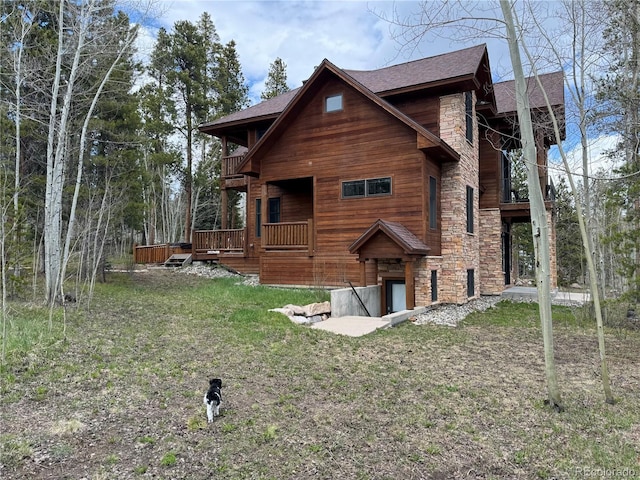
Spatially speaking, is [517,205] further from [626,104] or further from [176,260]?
[176,260]

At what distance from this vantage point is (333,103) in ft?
42.8

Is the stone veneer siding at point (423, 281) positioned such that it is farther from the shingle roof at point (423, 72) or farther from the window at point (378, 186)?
the shingle roof at point (423, 72)

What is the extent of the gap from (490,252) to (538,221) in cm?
1175

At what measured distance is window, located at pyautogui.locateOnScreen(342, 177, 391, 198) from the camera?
12.0 meters

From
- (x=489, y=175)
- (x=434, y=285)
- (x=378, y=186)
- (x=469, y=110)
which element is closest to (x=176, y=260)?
(x=378, y=186)

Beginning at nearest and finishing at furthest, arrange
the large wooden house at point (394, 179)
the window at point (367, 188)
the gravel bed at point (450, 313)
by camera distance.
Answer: the gravel bed at point (450, 313), the large wooden house at point (394, 179), the window at point (367, 188)

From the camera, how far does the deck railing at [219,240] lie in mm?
17953

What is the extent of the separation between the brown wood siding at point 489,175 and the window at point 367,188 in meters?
5.35

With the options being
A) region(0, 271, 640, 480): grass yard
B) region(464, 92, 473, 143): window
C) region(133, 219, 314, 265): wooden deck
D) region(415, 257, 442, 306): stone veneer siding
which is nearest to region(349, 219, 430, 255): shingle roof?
region(415, 257, 442, 306): stone veneer siding

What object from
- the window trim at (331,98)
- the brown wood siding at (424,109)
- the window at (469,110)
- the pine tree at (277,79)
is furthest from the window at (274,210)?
the pine tree at (277,79)

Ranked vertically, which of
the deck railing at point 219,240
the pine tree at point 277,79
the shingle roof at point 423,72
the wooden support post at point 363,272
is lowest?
the wooden support post at point 363,272

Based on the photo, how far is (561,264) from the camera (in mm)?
24781

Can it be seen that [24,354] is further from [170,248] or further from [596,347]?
[170,248]

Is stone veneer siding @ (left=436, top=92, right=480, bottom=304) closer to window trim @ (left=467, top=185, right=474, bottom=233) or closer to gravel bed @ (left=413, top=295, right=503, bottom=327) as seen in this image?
gravel bed @ (left=413, top=295, right=503, bottom=327)
